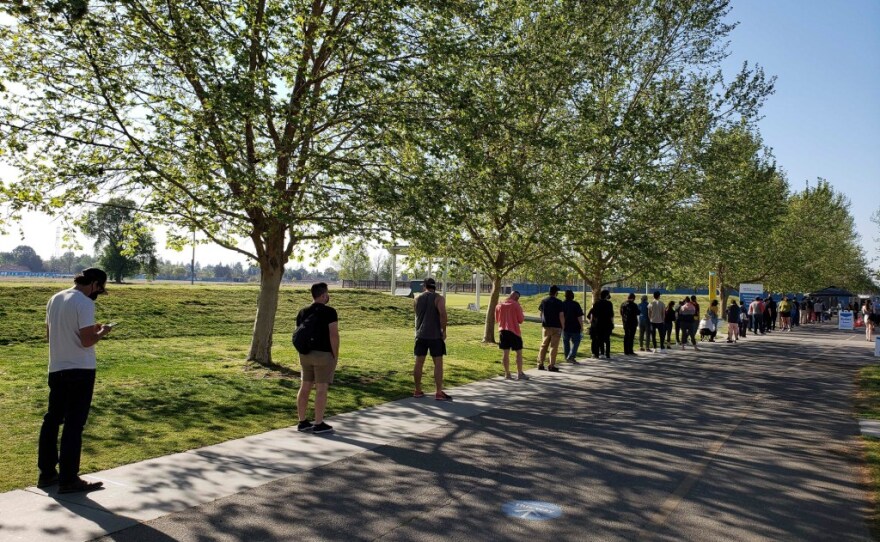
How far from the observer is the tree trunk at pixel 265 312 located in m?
14.1

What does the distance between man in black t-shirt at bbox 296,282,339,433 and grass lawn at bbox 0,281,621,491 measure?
715 mm

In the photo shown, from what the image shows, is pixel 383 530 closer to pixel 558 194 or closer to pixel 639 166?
pixel 558 194

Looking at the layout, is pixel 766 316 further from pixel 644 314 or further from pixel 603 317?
pixel 603 317

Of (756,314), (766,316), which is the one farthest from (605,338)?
(766,316)

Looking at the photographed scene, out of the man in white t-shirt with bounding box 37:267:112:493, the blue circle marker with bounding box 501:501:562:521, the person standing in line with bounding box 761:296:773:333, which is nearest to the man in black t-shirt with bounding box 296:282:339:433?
the man in white t-shirt with bounding box 37:267:112:493

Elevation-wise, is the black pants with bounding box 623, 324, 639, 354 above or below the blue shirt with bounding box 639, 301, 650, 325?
below

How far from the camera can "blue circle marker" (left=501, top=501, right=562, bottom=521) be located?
550 cm

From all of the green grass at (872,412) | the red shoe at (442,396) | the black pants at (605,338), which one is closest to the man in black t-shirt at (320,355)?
the red shoe at (442,396)

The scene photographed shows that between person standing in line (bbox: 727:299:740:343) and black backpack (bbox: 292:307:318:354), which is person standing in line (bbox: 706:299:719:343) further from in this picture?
black backpack (bbox: 292:307:318:354)

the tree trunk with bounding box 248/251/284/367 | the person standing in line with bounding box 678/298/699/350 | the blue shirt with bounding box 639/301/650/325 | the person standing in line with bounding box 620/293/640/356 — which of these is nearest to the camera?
the tree trunk with bounding box 248/251/284/367

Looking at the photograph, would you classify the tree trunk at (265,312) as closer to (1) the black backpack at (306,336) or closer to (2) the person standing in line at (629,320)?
(1) the black backpack at (306,336)

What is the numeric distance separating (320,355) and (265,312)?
6.30m

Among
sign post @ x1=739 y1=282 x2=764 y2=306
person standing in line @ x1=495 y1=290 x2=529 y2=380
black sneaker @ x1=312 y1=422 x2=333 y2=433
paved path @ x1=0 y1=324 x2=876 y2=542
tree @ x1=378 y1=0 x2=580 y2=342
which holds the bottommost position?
paved path @ x1=0 y1=324 x2=876 y2=542

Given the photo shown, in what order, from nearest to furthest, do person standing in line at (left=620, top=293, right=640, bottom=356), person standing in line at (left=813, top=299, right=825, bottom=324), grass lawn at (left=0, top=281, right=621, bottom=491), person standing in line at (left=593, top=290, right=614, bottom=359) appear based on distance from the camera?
grass lawn at (left=0, top=281, right=621, bottom=491) < person standing in line at (left=593, top=290, right=614, bottom=359) < person standing in line at (left=620, top=293, right=640, bottom=356) < person standing in line at (left=813, top=299, right=825, bottom=324)
